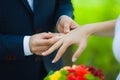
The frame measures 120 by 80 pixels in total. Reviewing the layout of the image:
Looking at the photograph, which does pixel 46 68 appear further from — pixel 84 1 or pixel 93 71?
pixel 84 1

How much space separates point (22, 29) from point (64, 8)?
25 cm

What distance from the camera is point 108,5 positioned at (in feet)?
7.84

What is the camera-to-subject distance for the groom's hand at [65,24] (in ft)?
4.53

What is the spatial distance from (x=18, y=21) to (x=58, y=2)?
10.8 inches

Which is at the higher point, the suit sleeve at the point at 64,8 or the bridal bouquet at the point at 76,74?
the suit sleeve at the point at 64,8

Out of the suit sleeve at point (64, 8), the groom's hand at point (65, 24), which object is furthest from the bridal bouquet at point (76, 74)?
the suit sleeve at point (64, 8)

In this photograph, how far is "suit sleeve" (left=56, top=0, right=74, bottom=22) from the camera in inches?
62.0

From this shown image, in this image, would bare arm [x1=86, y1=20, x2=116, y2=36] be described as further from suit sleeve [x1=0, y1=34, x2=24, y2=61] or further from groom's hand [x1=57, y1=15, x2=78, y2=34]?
suit sleeve [x1=0, y1=34, x2=24, y2=61]

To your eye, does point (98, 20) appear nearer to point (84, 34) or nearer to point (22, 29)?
point (22, 29)

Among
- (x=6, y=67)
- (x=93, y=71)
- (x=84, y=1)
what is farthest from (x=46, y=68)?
(x=84, y=1)

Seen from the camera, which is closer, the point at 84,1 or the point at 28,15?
the point at 28,15

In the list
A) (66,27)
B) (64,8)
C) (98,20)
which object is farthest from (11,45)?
(98,20)

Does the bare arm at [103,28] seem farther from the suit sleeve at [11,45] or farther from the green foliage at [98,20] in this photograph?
the green foliage at [98,20]

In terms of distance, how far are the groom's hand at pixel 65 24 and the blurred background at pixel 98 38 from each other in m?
0.85
